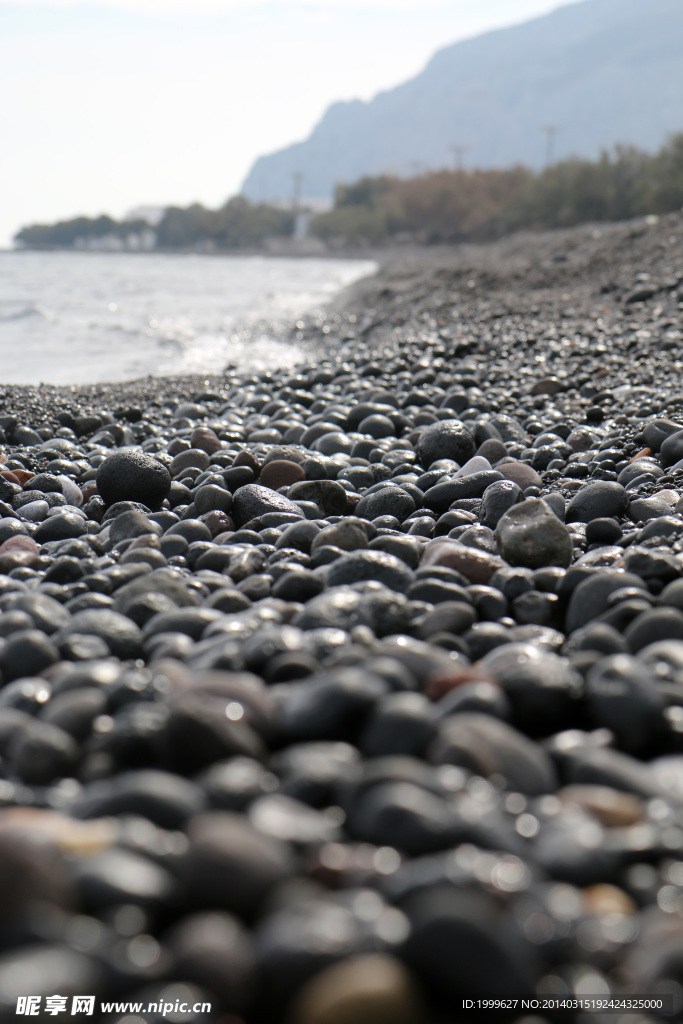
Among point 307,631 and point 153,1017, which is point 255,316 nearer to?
point 307,631

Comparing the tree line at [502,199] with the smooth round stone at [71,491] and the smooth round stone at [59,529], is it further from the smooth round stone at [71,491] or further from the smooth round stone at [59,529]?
the smooth round stone at [59,529]

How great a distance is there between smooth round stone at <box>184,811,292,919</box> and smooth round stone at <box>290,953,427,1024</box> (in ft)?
0.54

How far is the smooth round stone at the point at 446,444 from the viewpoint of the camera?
427cm

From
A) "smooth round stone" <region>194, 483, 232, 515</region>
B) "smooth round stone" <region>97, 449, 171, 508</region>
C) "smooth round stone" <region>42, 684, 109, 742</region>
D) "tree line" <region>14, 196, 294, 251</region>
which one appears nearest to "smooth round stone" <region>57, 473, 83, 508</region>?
"smooth round stone" <region>97, 449, 171, 508</region>

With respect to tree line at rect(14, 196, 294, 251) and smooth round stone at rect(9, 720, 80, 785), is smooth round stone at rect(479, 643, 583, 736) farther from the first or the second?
tree line at rect(14, 196, 294, 251)

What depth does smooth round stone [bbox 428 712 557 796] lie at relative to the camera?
1.46 m

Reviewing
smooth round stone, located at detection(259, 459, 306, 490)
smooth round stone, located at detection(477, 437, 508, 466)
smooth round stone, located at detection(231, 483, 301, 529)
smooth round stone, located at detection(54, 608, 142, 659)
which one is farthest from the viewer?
smooth round stone, located at detection(477, 437, 508, 466)

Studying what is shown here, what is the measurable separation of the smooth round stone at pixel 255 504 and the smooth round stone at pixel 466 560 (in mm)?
900

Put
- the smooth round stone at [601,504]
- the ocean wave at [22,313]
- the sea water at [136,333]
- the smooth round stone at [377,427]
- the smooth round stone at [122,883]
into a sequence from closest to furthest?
the smooth round stone at [122,883]
the smooth round stone at [601,504]
the smooth round stone at [377,427]
the sea water at [136,333]
the ocean wave at [22,313]

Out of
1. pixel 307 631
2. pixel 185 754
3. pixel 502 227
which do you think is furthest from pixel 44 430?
pixel 502 227

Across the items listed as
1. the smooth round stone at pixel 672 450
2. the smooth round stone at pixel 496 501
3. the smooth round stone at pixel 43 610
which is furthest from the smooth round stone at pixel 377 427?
the smooth round stone at pixel 43 610

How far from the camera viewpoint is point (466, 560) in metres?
2.69

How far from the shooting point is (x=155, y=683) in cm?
180

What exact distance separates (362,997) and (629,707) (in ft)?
2.87
